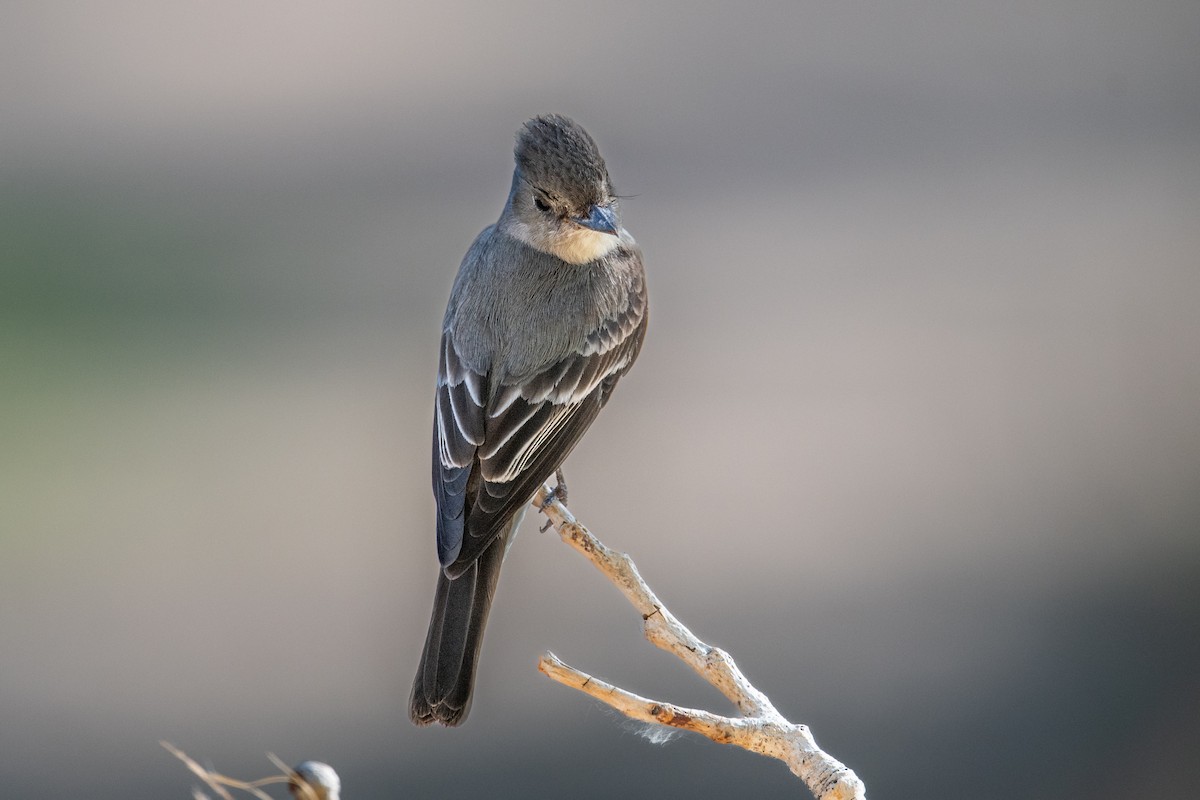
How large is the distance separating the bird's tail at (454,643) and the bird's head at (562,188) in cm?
91

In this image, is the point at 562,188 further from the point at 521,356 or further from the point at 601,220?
the point at 521,356

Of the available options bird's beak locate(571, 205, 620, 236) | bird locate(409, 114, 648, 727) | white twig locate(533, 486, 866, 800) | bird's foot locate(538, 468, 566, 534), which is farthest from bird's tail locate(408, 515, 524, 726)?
white twig locate(533, 486, 866, 800)

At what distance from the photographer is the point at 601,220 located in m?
3.33

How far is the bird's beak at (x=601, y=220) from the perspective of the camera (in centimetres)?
331

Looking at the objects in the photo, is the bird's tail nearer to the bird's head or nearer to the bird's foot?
the bird's foot

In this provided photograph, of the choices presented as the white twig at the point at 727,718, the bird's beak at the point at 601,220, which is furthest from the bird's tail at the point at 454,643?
the white twig at the point at 727,718

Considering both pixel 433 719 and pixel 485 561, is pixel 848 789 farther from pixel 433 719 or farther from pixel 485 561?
pixel 485 561

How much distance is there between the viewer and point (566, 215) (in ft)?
11.4

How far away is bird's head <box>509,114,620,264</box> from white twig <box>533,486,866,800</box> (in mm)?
1766

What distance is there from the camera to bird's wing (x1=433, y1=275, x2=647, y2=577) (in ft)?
9.95

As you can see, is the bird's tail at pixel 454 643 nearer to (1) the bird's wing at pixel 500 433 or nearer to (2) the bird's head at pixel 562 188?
(1) the bird's wing at pixel 500 433

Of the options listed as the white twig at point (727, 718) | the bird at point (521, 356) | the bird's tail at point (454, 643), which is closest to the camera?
the white twig at point (727, 718)

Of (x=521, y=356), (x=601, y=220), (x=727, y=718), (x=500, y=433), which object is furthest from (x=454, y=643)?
(x=727, y=718)

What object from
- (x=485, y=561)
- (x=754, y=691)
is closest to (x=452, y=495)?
(x=485, y=561)
